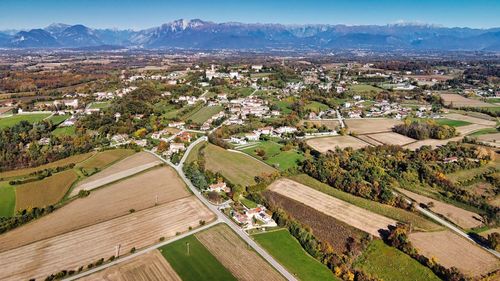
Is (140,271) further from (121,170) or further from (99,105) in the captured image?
(99,105)

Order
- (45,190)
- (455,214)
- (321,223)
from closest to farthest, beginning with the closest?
(321,223), (455,214), (45,190)

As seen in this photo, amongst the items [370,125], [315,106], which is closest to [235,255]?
[370,125]

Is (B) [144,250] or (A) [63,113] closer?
(B) [144,250]

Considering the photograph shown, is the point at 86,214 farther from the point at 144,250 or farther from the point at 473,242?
the point at 473,242

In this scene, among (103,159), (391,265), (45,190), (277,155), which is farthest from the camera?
(277,155)

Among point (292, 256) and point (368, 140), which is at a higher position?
point (292, 256)

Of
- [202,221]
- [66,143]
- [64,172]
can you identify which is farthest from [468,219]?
[66,143]
